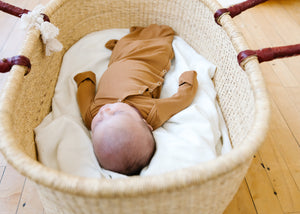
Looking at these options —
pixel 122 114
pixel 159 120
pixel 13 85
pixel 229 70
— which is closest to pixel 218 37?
pixel 229 70

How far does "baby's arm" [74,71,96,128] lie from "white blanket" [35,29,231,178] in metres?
0.03

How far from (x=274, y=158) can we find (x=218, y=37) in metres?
0.53

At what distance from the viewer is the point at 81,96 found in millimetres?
984

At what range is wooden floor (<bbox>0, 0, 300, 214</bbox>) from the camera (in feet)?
2.90

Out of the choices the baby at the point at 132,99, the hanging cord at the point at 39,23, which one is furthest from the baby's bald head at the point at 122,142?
the hanging cord at the point at 39,23

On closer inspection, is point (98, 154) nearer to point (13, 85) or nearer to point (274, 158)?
point (13, 85)

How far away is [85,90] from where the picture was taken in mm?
1000

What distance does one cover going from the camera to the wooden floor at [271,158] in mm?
885

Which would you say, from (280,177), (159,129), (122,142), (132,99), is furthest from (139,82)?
(280,177)

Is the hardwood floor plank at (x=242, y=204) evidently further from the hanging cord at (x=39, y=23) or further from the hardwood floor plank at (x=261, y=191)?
the hanging cord at (x=39, y=23)

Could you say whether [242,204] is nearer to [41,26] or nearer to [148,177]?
[148,177]

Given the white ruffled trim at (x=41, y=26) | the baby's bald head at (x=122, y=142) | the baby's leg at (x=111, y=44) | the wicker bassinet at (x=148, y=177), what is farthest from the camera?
the baby's leg at (x=111, y=44)

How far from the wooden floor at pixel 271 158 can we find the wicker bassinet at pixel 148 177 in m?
0.22

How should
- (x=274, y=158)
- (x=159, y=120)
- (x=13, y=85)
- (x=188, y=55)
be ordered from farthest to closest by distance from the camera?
(x=188, y=55)
(x=274, y=158)
(x=159, y=120)
(x=13, y=85)
